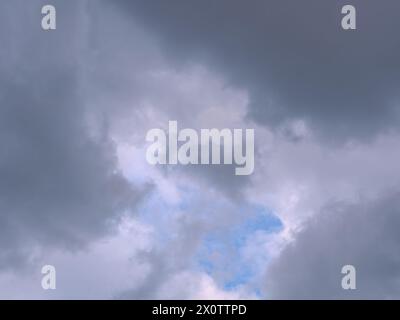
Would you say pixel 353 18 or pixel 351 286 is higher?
pixel 353 18
